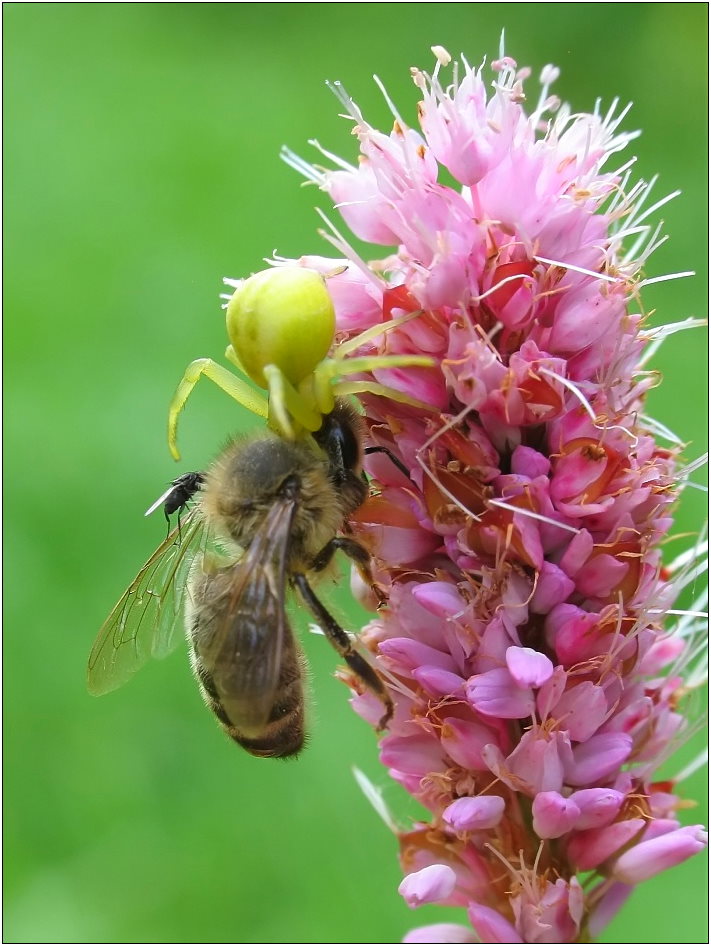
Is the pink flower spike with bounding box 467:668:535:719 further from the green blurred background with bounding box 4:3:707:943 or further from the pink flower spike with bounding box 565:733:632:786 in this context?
the green blurred background with bounding box 4:3:707:943

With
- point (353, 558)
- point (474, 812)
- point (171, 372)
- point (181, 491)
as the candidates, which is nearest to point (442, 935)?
point (474, 812)

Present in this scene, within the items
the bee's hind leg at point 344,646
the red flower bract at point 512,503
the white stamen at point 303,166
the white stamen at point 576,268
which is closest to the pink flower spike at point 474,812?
Answer: the red flower bract at point 512,503

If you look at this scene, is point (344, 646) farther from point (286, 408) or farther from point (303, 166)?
point (303, 166)

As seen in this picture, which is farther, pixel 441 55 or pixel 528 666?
pixel 441 55

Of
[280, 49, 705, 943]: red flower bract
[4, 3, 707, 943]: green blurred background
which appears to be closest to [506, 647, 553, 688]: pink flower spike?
[280, 49, 705, 943]: red flower bract

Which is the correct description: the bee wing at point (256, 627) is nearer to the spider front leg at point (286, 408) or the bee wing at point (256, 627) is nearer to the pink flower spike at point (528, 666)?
the spider front leg at point (286, 408)
